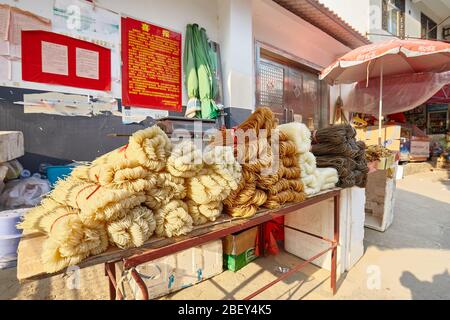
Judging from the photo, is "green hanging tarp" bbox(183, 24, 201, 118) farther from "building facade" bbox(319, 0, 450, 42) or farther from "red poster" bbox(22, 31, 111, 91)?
"building facade" bbox(319, 0, 450, 42)

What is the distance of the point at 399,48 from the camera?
351 cm

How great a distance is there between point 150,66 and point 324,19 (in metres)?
3.78

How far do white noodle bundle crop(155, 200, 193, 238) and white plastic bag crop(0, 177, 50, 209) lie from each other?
171 centimetres

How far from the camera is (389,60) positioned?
4918 mm

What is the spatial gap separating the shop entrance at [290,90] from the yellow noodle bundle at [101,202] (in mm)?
3933

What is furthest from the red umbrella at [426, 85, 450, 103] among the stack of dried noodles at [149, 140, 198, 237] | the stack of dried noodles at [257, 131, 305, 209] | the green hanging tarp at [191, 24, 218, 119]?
the stack of dried noodles at [149, 140, 198, 237]

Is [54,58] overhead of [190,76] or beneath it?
beneath

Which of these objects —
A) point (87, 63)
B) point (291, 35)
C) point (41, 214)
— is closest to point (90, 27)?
point (87, 63)

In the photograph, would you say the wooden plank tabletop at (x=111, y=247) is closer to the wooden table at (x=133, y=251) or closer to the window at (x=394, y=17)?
the wooden table at (x=133, y=251)

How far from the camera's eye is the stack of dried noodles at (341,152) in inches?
81.0

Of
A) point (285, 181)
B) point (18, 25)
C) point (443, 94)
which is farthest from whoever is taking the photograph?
point (443, 94)

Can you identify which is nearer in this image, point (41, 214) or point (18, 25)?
point (41, 214)

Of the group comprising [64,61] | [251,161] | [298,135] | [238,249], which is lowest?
[238,249]

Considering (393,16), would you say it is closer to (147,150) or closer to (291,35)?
(291,35)
